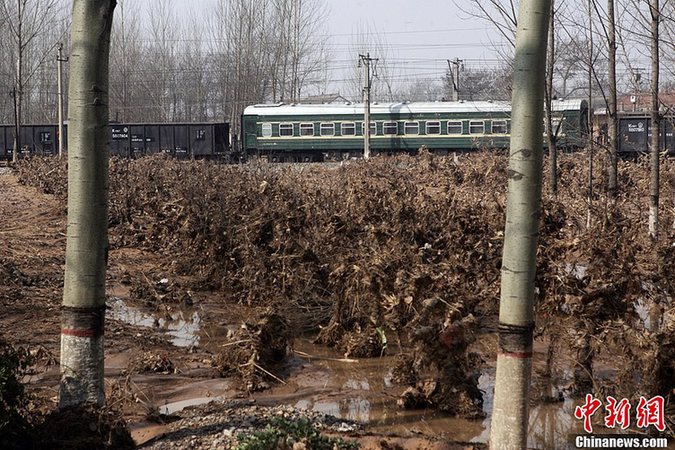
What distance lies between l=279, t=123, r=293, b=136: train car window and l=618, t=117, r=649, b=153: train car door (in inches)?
584

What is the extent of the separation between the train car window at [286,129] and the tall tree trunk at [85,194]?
112ft

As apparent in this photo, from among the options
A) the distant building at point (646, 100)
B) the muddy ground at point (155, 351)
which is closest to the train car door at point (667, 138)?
the distant building at point (646, 100)

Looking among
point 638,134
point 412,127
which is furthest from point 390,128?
point 638,134

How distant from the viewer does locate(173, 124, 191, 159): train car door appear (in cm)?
4003

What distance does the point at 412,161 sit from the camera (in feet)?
89.1

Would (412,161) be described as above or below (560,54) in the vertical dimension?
below

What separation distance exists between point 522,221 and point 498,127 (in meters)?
32.9

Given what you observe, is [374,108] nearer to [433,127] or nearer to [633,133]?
[433,127]

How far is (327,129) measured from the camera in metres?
38.8

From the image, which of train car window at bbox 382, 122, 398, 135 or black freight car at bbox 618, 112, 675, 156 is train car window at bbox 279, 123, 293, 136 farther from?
black freight car at bbox 618, 112, 675, 156

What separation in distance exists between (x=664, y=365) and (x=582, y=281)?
165 cm

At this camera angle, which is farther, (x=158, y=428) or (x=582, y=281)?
(x=582, y=281)

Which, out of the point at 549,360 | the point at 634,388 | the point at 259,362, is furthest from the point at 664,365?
the point at 259,362

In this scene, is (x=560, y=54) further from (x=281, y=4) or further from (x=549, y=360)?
(x=281, y=4)
